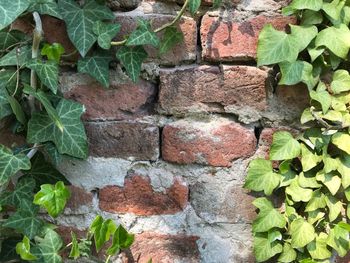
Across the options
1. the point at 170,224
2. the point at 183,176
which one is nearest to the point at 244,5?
the point at 183,176

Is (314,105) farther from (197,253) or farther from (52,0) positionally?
(52,0)

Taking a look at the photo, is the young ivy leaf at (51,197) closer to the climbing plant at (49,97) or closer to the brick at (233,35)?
the climbing plant at (49,97)

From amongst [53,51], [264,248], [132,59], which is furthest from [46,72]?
[264,248]

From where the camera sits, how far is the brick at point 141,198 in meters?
0.97

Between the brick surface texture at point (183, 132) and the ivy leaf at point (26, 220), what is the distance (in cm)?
10

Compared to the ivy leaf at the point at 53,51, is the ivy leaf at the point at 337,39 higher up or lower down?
higher up

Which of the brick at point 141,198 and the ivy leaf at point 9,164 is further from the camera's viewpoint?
the brick at point 141,198

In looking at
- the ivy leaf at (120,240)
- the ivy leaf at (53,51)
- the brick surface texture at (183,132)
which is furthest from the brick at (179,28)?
the ivy leaf at (120,240)

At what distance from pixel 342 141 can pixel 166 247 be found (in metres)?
0.39

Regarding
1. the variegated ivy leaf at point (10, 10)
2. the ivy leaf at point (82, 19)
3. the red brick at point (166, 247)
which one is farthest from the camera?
the red brick at point (166, 247)

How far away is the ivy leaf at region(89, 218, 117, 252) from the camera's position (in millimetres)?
903

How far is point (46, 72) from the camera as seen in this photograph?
850 millimetres

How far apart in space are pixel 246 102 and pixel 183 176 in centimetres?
19

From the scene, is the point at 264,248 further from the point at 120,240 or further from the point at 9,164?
the point at 9,164
